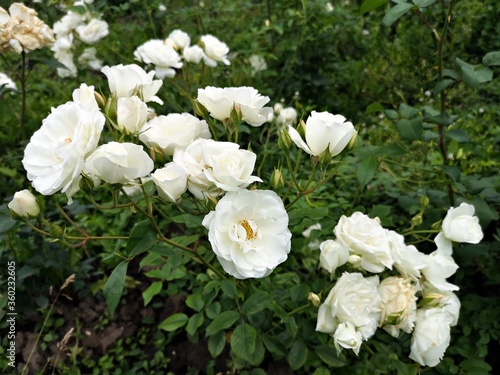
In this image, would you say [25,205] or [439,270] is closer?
[25,205]

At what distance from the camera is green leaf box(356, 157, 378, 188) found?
1266 mm

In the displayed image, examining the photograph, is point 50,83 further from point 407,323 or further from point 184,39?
Answer: point 407,323

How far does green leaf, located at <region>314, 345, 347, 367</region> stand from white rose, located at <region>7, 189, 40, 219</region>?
797 mm

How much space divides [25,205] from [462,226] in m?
1.03

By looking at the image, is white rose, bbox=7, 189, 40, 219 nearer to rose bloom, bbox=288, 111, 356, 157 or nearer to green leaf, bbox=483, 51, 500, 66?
rose bloom, bbox=288, 111, 356, 157

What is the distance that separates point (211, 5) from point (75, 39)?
1052 mm

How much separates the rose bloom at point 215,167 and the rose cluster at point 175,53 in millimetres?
948

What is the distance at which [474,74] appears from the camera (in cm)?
117

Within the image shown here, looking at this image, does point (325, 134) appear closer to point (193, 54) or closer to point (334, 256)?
point (334, 256)

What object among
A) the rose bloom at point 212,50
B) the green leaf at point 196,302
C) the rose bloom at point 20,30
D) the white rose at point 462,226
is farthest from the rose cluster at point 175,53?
the white rose at point 462,226

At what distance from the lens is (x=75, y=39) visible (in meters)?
2.35

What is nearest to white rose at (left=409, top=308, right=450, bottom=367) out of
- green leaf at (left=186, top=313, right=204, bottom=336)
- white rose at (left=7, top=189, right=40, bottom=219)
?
green leaf at (left=186, top=313, right=204, bottom=336)

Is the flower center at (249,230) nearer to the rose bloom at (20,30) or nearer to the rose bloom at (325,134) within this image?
the rose bloom at (325,134)

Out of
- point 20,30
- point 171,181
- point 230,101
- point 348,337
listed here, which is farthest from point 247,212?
point 20,30
